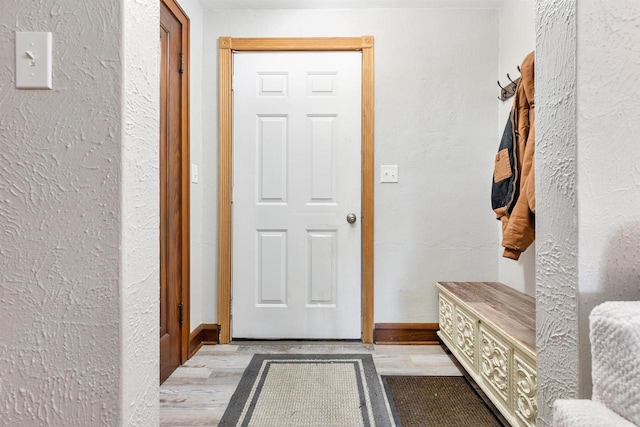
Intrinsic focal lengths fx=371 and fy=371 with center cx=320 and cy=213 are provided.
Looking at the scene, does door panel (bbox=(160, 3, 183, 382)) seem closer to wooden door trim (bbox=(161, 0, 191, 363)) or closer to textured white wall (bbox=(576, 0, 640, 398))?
wooden door trim (bbox=(161, 0, 191, 363))

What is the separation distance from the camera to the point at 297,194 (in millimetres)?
2463

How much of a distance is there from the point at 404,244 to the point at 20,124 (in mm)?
2116

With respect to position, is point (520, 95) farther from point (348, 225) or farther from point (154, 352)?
point (154, 352)

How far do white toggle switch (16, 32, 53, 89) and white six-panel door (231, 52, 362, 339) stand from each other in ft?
5.70

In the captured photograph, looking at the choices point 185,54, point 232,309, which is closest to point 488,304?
point 232,309

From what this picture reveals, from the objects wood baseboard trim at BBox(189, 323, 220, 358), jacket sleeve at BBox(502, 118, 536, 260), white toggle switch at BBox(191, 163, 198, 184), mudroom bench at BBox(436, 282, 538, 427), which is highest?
white toggle switch at BBox(191, 163, 198, 184)

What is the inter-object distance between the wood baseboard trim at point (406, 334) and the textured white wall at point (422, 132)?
0.16 ft

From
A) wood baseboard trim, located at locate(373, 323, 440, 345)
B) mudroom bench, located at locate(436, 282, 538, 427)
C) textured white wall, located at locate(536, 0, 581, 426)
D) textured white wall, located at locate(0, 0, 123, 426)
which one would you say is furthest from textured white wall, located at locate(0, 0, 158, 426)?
wood baseboard trim, located at locate(373, 323, 440, 345)

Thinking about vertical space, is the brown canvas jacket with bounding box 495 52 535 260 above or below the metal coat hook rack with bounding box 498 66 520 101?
below

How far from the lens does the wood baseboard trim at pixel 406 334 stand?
2.44 meters

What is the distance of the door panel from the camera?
195cm

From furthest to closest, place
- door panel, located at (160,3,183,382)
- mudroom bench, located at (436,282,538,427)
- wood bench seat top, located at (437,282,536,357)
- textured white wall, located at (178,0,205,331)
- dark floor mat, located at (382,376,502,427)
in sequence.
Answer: textured white wall, located at (178,0,205,331) → door panel, located at (160,3,183,382) → dark floor mat, located at (382,376,502,427) → wood bench seat top, located at (437,282,536,357) → mudroom bench, located at (436,282,538,427)

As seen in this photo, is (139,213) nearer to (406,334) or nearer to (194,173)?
(194,173)

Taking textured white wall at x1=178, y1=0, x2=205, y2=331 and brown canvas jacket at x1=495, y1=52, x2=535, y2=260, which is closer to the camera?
brown canvas jacket at x1=495, y1=52, x2=535, y2=260
